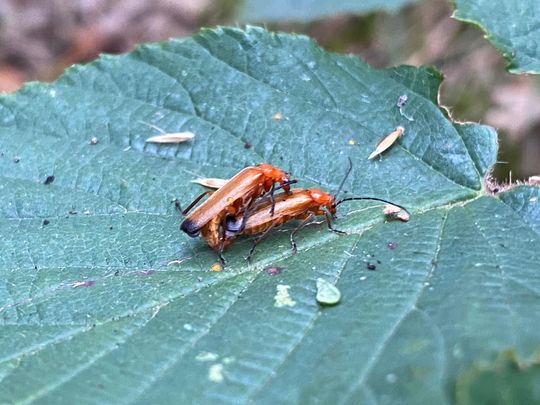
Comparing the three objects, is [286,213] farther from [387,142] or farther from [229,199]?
[387,142]

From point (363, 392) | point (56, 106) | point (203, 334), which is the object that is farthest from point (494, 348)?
point (56, 106)

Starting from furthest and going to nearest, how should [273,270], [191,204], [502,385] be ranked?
[191,204] < [273,270] < [502,385]

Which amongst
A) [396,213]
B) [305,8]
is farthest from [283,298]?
[305,8]

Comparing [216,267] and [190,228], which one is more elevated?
[190,228]

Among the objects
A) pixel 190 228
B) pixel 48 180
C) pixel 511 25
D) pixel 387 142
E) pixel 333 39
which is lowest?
pixel 48 180

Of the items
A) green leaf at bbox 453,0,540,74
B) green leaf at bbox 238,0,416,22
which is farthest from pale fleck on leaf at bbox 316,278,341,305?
green leaf at bbox 238,0,416,22

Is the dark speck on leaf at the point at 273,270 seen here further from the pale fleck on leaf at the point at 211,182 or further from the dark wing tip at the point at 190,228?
the pale fleck on leaf at the point at 211,182

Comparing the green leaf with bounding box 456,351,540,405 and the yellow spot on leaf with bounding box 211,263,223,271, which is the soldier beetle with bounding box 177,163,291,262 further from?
the green leaf with bounding box 456,351,540,405

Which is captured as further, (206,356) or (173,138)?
(173,138)
